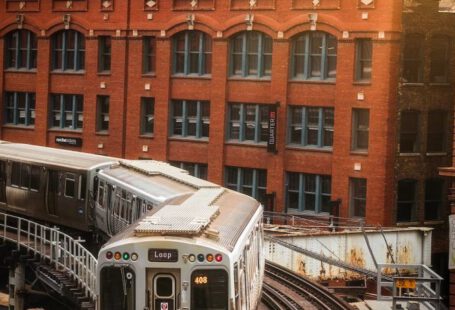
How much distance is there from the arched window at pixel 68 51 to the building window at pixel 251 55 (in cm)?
980

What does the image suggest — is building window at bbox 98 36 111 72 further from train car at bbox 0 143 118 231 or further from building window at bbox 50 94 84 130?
train car at bbox 0 143 118 231

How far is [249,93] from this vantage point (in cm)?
5288

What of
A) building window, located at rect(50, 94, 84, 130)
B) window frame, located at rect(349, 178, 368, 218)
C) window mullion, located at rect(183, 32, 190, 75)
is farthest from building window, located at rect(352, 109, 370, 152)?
building window, located at rect(50, 94, 84, 130)

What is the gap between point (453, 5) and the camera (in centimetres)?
4994

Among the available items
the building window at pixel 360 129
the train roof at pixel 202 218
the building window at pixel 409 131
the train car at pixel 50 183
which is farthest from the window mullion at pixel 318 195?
the train roof at pixel 202 218

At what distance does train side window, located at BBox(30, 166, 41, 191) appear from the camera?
38125mm

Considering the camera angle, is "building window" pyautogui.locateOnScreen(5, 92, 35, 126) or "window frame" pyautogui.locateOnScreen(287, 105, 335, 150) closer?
"window frame" pyautogui.locateOnScreen(287, 105, 335, 150)

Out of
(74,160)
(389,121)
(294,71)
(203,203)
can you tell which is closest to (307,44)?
(294,71)

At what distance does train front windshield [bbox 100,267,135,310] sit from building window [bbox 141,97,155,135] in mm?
36582

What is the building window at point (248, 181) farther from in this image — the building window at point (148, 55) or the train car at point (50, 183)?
the train car at point (50, 183)

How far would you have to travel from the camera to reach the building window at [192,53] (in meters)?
54.5

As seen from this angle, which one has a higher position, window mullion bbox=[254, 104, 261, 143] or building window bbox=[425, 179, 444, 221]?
window mullion bbox=[254, 104, 261, 143]

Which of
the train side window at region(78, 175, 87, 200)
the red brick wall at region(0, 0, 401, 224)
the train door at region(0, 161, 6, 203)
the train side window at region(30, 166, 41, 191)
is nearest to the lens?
the train side window at region(78, 175, 87, 200)

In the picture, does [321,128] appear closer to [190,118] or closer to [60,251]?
[190,118]
